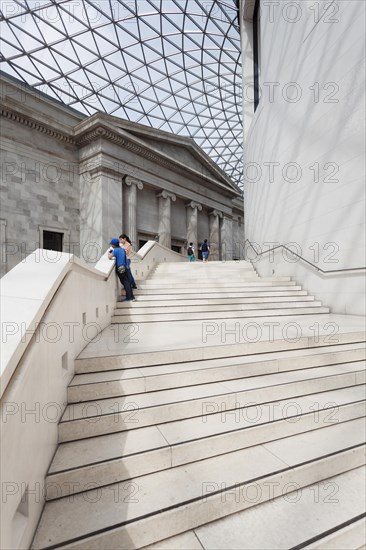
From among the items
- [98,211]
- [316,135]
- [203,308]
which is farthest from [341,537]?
[98,211]

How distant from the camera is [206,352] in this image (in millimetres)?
4086

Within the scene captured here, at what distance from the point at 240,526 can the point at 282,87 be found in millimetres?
13436

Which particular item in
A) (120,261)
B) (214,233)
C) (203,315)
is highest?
(214,233)

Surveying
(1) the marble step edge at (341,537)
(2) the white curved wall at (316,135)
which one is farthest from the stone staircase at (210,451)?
(2) the white curved wall at (316,135)

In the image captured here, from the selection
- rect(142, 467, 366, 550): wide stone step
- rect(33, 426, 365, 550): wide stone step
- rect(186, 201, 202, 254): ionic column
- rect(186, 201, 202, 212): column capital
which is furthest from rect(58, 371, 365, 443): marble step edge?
rect(186, 201, 202, 212): column capital

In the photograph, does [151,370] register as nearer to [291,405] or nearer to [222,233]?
[291,405]

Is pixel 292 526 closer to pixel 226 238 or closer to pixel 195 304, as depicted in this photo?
pixel 195 304

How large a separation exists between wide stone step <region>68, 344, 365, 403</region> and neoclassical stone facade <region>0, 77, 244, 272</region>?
1715cm

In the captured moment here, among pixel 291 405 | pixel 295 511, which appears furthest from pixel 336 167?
pixel 295 511

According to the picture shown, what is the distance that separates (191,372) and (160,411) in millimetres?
696

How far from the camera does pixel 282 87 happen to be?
1080cm

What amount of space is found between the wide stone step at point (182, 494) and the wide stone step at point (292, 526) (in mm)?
63

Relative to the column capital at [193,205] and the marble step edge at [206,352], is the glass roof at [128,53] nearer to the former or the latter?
the column capital at [193,205]

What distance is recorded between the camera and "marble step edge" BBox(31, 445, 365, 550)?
1.96m
